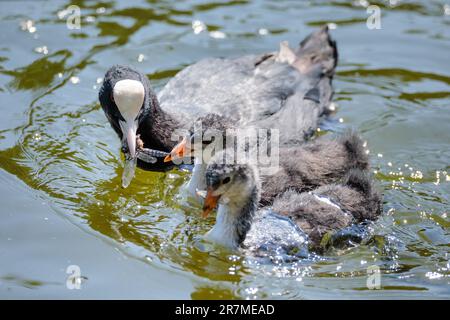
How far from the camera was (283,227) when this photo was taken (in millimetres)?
6238

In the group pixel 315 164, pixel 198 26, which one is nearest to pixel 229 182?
pixel 315 164

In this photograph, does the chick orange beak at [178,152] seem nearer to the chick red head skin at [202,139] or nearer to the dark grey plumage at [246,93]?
the chick red head skin at [202,139]

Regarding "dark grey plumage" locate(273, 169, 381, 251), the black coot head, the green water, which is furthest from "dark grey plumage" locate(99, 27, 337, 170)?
"dark grey plumage" locate(273, 169, 381, 251)

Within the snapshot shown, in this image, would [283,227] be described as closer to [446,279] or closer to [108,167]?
[446,279]

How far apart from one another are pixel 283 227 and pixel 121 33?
4.68 meters

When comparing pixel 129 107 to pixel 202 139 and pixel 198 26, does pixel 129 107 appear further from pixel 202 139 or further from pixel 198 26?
pixel 198 26

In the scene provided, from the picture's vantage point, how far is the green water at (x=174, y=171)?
6016 mm

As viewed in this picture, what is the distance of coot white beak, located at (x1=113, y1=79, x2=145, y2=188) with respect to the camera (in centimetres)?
698

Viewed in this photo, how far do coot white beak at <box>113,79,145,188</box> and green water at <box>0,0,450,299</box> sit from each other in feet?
1.02

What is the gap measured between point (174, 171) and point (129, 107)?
0.89 meters

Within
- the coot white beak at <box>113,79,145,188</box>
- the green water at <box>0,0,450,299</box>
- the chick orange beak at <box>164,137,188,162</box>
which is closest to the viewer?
the green water at <box>0,0,450,299</box>

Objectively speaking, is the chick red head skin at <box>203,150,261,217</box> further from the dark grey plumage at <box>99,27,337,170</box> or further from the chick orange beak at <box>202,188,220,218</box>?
the dark grey plumage at <box>99,27,337,170</box>
